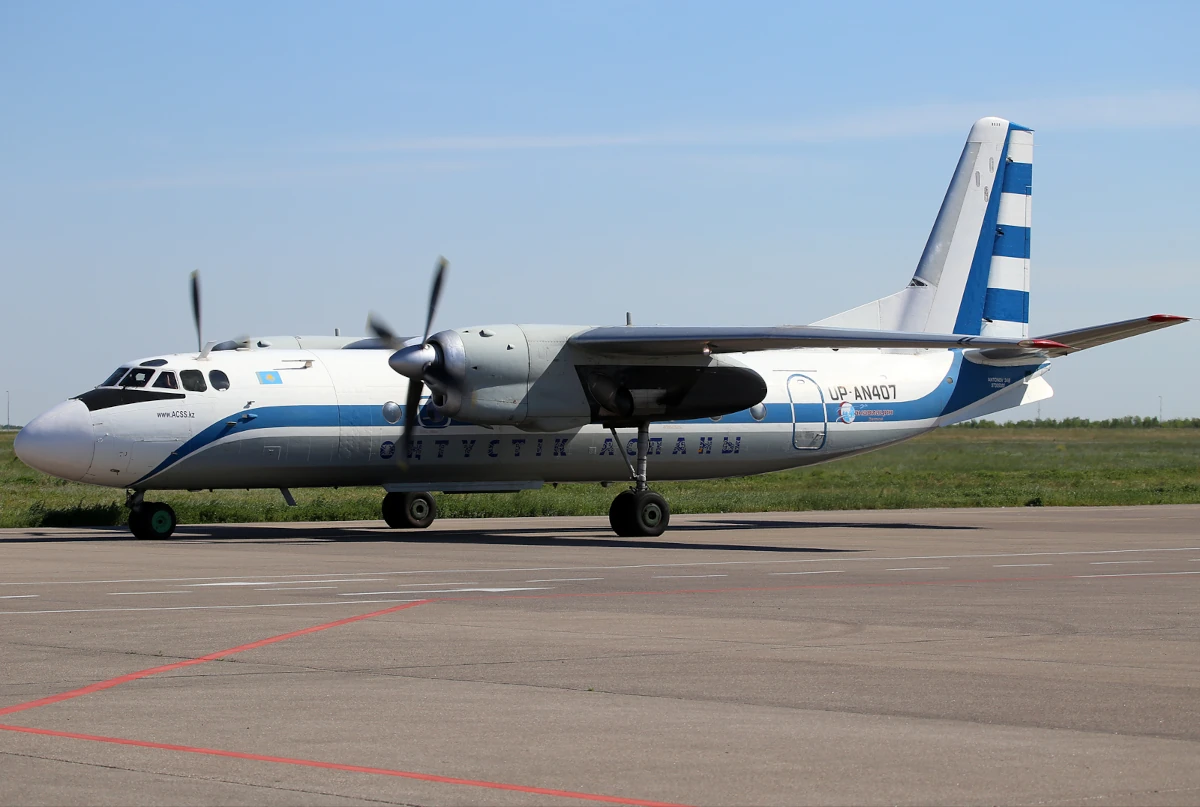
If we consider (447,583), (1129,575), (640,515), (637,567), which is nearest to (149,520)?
(640,515)

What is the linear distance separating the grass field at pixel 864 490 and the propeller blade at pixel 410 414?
7.20m

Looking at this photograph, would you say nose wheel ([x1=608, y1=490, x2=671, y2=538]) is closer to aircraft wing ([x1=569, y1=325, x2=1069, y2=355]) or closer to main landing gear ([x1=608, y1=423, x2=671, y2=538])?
main landing gear ([x1=608, y1=423, x2=671, y2=538])

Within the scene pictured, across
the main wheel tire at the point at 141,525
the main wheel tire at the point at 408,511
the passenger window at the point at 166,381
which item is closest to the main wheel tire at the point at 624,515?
the main wheel tire at the point at 408,511

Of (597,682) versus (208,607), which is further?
(208,607)

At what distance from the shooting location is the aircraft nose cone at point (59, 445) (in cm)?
2458

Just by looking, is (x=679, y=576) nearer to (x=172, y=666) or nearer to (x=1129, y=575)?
(x=1129, y=575)

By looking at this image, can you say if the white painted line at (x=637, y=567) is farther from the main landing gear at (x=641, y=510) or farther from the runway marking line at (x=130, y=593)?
the main landing gear at (x=641, y=510)

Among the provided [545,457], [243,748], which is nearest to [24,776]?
[243,748]

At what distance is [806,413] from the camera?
3097cm

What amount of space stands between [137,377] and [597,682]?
17652 mm

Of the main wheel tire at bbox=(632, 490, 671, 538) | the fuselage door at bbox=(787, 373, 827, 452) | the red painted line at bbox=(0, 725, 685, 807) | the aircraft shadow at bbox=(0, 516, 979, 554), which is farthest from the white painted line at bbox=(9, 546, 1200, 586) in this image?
the red painted line at bbox=(0, 725, 685, 807)

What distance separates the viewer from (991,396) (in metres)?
33.0

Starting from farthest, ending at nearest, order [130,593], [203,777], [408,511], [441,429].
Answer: [408,511] < [441,429] < [130,593] < [203,777]

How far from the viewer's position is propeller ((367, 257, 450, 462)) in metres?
24.8
